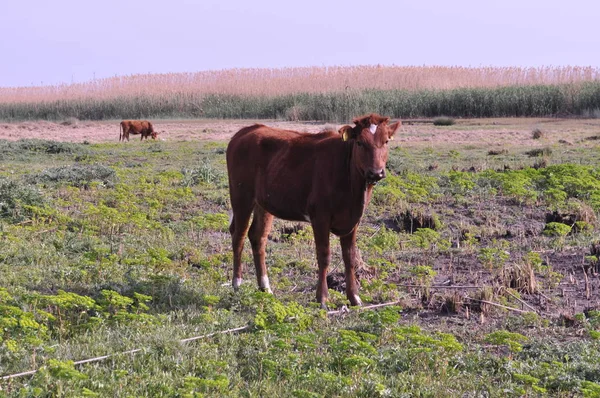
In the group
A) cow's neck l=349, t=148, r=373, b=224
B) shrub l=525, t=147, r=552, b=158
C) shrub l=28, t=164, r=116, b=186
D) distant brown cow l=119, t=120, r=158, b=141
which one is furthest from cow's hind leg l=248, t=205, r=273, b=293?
distant brown cow l=119, t=120, r=158, b=141

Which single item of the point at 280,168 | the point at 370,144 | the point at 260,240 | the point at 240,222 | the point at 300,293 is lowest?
the point at 300,293

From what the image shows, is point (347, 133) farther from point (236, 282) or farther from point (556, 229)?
point (556, 229)

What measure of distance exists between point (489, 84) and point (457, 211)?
31.8 metres

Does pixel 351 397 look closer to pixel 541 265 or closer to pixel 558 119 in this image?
pixel 541 265

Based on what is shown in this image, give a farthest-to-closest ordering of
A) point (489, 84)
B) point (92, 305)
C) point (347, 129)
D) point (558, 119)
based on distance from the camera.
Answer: point (489, 84)
point (558, 119)
point (347, 129)
point (92, 305)

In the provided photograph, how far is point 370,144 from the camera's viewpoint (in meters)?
7.80

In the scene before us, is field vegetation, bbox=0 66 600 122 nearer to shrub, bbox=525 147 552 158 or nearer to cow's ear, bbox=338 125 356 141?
shrub, bbox=525 147 552 158

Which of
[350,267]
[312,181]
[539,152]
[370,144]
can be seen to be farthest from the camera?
[539,152]

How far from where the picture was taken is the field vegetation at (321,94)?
37.9 m

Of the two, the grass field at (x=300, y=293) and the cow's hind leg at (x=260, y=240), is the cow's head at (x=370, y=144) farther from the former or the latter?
the cow's hind leg at (x=260, y=240)

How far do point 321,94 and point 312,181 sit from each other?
112ft

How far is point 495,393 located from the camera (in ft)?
18.7

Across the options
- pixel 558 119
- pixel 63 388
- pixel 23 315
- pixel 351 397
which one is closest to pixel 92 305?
pixel 23 315

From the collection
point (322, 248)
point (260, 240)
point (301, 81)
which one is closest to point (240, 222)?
point (260, 240)
